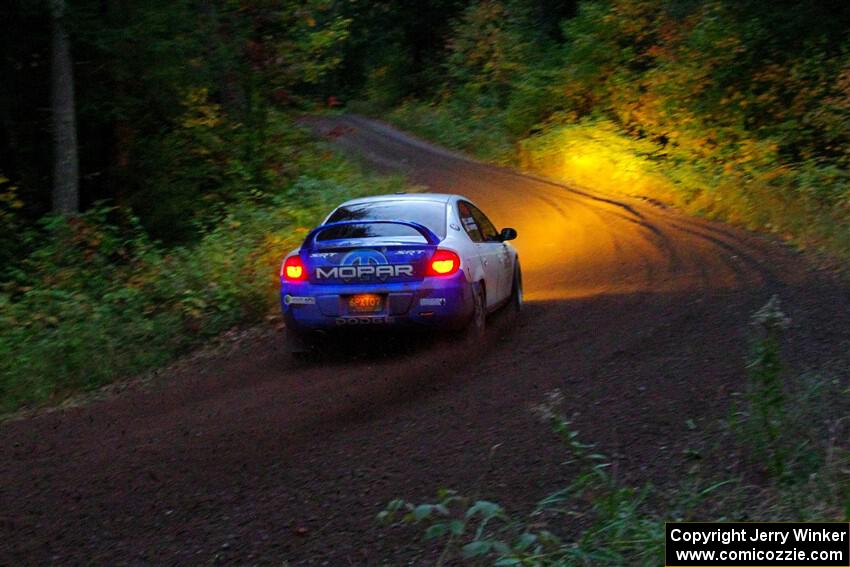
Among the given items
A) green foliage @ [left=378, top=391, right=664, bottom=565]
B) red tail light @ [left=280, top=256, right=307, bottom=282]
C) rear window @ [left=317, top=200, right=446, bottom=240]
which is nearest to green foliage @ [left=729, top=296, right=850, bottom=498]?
green foliage @ [left=378, top=391, right=664, bottom=565]

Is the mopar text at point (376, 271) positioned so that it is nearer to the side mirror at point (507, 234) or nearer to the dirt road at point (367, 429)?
the dirt road at point (367, 429)

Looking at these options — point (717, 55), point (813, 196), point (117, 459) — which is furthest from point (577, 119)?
point (117, 459)

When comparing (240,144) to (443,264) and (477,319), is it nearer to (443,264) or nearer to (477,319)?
(477,319)

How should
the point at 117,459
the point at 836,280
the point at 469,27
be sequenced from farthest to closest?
the point at 469,27 → the point at 836,280 → the point at 117,459

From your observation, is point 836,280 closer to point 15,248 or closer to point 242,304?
point 242,304

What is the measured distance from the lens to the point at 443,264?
9875mm

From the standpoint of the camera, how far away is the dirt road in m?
5.75

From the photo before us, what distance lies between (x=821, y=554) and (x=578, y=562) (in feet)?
3.49

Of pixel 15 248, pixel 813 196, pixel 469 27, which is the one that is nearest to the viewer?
pixel 15 248

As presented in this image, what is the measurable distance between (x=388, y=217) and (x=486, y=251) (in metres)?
1.29

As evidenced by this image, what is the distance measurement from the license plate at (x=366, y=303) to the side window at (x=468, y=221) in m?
1.66

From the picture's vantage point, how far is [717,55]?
25469 millimetres

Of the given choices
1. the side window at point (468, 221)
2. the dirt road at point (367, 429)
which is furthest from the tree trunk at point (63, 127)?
the side window at point (468, 221)

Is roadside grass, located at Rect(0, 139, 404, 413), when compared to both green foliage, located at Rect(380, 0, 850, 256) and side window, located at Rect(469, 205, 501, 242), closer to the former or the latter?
side window, located at Rect(469, 205, 501, 242)
